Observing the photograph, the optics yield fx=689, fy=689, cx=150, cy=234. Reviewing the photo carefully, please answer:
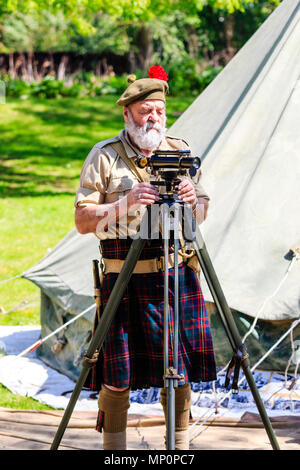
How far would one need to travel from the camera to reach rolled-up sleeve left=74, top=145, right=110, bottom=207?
104 inches

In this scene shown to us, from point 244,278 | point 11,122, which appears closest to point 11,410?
point 244,278

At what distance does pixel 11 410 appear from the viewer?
3.86 metres

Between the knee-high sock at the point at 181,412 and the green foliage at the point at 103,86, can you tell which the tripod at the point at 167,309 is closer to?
the knee-high sock at the point at 181,412

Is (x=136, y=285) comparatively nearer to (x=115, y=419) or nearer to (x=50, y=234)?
(x=115, y=419)

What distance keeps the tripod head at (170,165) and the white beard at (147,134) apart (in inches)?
9.4

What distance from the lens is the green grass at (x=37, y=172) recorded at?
23.4 feet

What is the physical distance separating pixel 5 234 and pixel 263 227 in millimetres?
5088

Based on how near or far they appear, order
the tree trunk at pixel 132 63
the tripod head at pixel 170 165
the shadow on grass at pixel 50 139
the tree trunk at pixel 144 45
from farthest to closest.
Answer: the tree trunk at pixel 132 63, the tree trunk at pixel 144 45, the shadow on grass at pixel 50 139, the tripod head at pixel 170 165

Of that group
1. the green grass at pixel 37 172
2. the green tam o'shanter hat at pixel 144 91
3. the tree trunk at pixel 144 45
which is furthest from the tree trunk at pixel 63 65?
the green tam o'shanter hat at pixel 144 91

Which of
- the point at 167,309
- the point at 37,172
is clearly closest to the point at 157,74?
the point at 167,309

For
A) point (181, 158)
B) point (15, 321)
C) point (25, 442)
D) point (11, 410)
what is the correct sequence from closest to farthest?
point (181, 158) < point (25, 442) < point (11, 410) < point (15, 321)

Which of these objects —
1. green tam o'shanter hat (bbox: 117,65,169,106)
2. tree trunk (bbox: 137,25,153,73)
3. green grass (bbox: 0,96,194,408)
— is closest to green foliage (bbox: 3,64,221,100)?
green grass (bbox: 0,96,194,408)

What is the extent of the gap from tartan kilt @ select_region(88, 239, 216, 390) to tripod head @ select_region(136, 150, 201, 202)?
0.31 meters

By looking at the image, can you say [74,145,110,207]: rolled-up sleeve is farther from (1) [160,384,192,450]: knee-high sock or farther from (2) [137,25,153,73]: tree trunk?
(2) [137,25,153,73]: tree trunk
